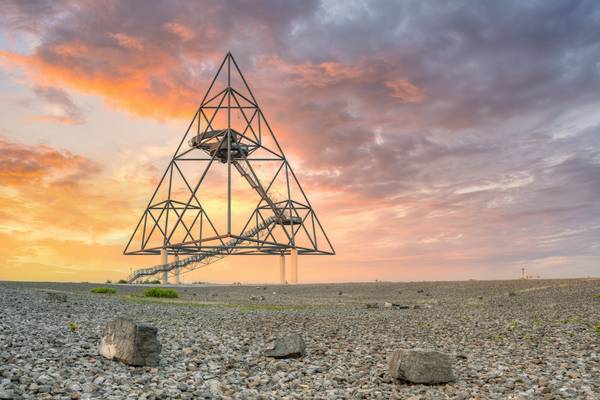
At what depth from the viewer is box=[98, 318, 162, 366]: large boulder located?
33.6 ft

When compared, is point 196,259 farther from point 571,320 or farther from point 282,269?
point 571,320

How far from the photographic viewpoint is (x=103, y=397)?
827cm

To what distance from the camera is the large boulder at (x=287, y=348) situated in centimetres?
1206

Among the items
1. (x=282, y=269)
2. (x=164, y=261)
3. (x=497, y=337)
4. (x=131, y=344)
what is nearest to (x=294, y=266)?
(x=282, y=269)

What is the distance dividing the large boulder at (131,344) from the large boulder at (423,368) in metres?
4.89

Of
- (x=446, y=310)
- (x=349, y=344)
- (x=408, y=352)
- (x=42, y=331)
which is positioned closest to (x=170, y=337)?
(x=42, y=331)

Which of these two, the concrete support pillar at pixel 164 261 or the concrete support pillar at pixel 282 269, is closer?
the concrete support pillar at pixel 164 261

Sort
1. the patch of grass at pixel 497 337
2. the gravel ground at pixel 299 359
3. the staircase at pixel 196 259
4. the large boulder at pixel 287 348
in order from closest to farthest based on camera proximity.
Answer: the gravel ground at pixel 299 359
the large boulder at pixel 287 348
the patch of grass at pixel 497 337
the staircase at pixel 196 259

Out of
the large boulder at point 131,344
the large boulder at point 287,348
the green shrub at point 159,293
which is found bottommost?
the large boulder at point 287,348

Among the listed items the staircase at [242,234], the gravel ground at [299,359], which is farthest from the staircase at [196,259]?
the gravel ground at [299,359]

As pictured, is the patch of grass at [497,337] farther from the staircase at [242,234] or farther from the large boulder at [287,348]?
the staircase at [242,234]

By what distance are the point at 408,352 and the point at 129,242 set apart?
44181mm

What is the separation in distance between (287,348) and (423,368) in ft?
11.5

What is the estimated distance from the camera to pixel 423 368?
388 inches
